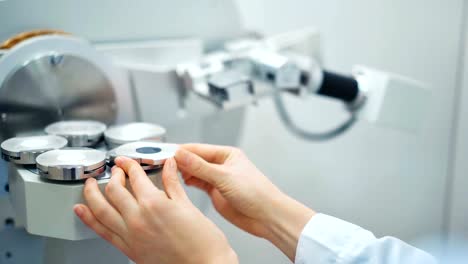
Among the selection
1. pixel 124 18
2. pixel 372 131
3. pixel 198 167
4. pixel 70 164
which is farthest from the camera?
pixel 372 131

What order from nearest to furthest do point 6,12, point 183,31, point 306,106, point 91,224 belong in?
point 91,224, point 6,12, point 183,31, point 306,106

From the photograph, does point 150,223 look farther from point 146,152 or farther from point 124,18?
point 124,18

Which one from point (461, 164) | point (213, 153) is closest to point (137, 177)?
point (213, 153)

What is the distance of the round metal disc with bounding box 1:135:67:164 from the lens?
47 centimetres

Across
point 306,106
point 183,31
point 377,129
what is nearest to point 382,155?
point 377,129

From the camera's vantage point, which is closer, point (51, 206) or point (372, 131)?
point (51, 206)

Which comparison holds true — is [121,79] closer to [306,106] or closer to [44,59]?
[44,59]

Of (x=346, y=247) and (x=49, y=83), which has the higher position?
(x=49, y=83)

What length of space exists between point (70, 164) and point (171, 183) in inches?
3.7

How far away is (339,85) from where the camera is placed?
2.33ft

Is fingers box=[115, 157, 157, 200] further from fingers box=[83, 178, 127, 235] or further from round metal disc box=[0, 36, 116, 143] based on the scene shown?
round metal disc box=[0, 36, 116, 143]

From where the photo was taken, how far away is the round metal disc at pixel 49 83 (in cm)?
53

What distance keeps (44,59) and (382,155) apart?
26.8 inches

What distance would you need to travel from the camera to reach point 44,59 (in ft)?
1.77
